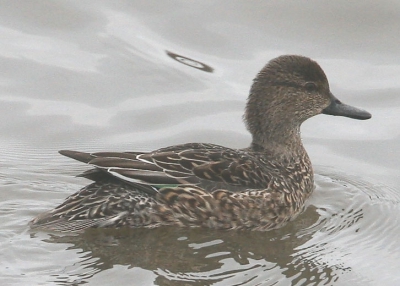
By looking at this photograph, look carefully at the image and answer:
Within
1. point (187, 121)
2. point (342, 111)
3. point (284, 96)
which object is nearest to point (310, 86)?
point (284, 96)

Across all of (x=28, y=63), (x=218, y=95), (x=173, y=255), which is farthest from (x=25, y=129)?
(x=173, y=255)

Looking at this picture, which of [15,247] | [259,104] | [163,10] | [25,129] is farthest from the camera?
[163,10]

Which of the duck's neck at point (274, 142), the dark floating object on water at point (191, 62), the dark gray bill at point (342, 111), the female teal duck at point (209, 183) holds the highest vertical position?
the dark floating object on water at point (191, 62)

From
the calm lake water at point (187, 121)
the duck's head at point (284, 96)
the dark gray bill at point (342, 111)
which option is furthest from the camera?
the dark gray bill at point (342, 111)

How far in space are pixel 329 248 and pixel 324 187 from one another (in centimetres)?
151

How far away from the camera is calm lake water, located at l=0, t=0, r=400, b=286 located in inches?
301

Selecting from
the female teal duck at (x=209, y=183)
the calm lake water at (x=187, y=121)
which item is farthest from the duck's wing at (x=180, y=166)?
the calm lake water at (x=187, y=121)

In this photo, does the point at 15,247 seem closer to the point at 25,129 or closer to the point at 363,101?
the point at 25,129

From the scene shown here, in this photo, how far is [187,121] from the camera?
35.4 ft

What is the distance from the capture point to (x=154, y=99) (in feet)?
36.8

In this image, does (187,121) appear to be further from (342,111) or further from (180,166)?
(180,166)

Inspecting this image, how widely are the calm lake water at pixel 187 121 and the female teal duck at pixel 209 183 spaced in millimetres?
146

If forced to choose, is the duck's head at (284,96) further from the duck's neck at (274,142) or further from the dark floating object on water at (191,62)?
the dark floating object on water at (191,62)

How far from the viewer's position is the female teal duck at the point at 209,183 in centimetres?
798
